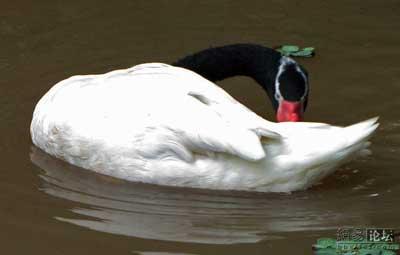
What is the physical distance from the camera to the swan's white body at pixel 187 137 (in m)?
4.09

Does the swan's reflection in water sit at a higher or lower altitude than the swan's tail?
lower

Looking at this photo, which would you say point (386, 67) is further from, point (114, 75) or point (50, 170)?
point (50, 170)

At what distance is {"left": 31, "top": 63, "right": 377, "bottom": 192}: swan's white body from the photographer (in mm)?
4090

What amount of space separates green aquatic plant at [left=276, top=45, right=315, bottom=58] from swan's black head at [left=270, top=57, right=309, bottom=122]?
1397 millimetres

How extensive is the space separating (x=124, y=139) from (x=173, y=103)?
→ 0.28 metres

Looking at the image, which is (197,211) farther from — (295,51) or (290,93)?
(295,51)

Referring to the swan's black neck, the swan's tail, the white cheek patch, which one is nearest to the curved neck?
the swan's black neck

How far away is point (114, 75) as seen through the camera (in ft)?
15.9

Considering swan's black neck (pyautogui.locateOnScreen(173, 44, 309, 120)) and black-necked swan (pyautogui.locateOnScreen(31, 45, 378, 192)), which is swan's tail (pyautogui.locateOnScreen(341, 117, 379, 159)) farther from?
swan's black neck (pyautogui.locateOnScreen(173, 44, 309, 120))

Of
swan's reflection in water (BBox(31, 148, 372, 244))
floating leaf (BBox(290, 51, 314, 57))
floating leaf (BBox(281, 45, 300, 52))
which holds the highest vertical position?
floating leaf (BBox(281, 45, 300, 52))

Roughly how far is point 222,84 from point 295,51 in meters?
0.69

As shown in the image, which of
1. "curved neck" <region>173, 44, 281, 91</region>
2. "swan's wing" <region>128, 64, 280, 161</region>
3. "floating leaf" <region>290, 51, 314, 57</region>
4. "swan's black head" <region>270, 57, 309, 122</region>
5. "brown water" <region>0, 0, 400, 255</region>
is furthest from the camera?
"floating leaf" <region>290, 51, 314, 57</region>

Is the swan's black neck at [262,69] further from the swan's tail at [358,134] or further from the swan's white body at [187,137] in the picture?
the swan's tail at [358,134]

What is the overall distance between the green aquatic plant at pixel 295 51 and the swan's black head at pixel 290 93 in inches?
55.0
